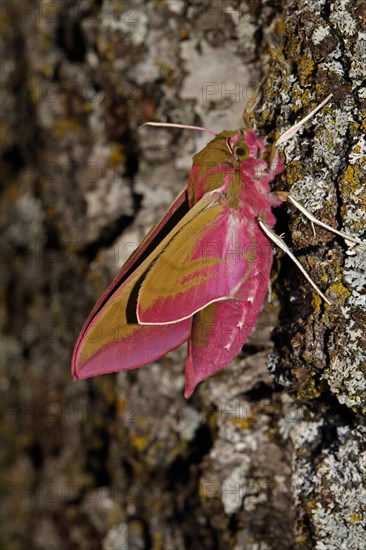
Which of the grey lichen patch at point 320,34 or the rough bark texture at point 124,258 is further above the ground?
the grey lichen patch at point 320,34

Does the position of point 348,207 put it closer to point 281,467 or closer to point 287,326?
point 287,326

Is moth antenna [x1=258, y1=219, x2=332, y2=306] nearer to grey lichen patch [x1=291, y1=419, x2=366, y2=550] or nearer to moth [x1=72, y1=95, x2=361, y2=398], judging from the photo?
moth [x1=72, y1=95, x2=361, y2=398]

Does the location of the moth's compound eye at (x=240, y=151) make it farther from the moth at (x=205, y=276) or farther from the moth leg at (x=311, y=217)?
the moth leg at (x=311, y=217)

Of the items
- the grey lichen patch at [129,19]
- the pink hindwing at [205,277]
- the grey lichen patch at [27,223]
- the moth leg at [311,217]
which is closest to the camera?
the moth leg at [311,217]

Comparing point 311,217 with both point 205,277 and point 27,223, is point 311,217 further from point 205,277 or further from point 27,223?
point 27,223

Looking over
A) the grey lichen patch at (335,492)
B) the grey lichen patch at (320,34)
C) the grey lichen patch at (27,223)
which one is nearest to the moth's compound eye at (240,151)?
the grey lichen patch at (320,34)

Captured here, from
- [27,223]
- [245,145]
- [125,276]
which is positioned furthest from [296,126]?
[27,223]

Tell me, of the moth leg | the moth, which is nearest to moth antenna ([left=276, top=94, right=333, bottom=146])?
the moth

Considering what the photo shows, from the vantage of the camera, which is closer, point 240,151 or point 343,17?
point 343,17

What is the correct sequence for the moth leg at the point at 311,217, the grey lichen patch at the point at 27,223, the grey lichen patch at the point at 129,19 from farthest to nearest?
the grey lichen patch at the point at 27,223 < the grey lichen patch at the point at 129,19 < the moth leg at the point at 311,217
